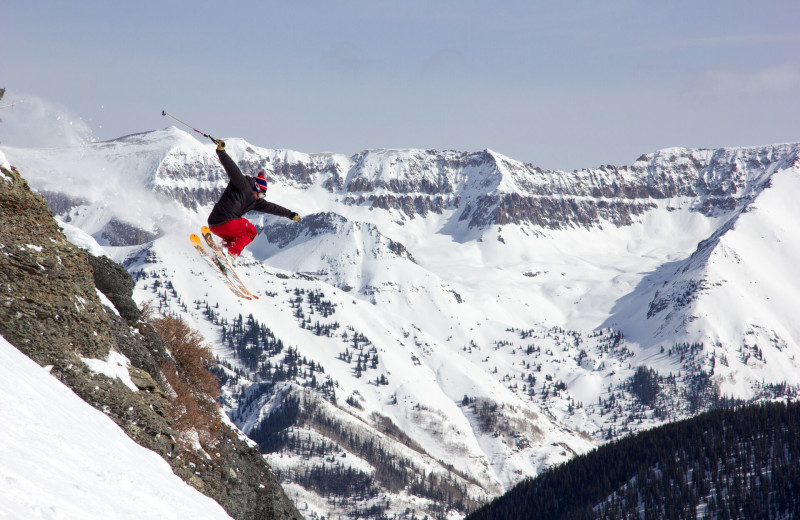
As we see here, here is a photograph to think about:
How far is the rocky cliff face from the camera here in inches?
875

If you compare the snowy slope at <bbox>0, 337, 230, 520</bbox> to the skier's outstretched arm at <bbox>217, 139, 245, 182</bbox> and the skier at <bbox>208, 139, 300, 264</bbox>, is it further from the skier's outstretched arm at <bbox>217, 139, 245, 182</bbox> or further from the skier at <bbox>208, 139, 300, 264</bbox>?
the skier's outstretched arm at <bbox>217, 139, 245, 182</bbox>

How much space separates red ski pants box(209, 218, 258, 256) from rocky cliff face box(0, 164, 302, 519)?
595 cm

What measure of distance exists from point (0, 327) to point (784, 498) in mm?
181510

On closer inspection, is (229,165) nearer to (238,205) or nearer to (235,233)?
(238,205)

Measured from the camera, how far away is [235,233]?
26.6 meters

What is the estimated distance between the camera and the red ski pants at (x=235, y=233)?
84.7 feet

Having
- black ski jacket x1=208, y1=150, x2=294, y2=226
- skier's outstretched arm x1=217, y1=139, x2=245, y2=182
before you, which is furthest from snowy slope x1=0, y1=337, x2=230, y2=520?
skier's outstretched arm x1=217, y1=139, x2=245, y2=182

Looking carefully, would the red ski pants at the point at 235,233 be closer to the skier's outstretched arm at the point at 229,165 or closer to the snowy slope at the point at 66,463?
the skier's outstretched arm at the point at 229,165

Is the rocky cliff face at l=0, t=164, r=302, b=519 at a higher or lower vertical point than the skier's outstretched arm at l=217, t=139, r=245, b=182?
lower

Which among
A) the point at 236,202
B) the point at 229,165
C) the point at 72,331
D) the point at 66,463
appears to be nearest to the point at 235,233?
the point at 236,202

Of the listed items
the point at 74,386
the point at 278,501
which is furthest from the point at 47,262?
the point at 278,501

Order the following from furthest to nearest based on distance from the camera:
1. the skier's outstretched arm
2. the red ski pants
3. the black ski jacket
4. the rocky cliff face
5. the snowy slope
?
the red ski pants, the black ski jacket, the rocky cliff face, the skier's outstretched arm, the snowy slope

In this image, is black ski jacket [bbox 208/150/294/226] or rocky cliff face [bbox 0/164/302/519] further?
black ski jacket [bbox 208/150/294/226]

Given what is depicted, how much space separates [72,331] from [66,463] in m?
10.5
